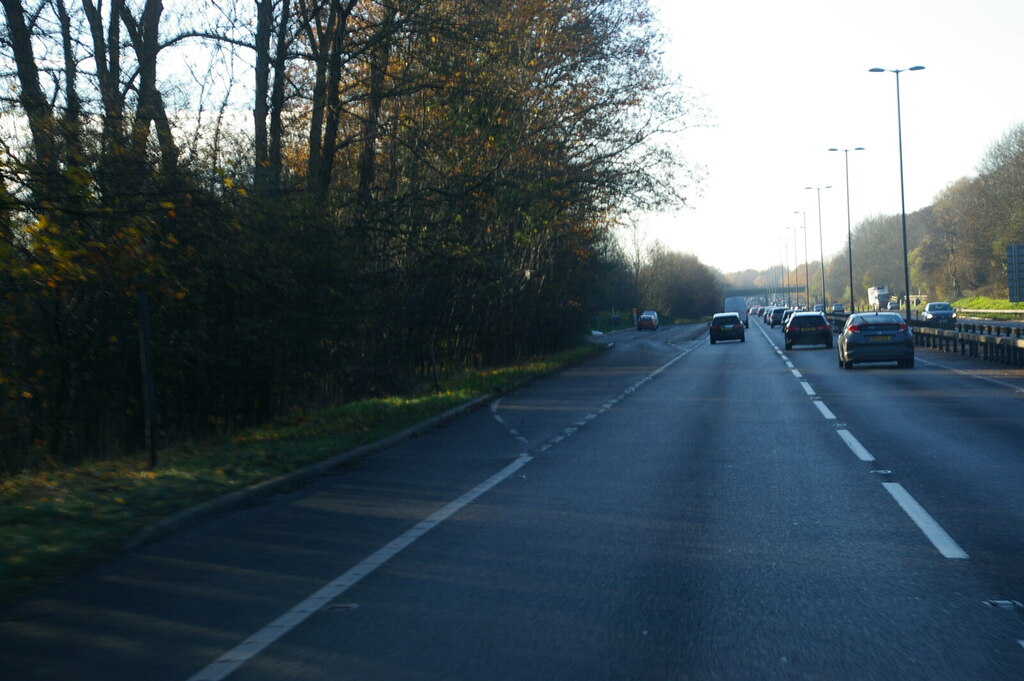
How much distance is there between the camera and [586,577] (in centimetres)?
708

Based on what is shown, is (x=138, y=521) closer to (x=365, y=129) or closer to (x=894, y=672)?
(x=894, y=672)

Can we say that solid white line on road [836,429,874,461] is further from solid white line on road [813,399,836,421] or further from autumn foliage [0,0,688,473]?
autumn foliage [0,0,688,473]

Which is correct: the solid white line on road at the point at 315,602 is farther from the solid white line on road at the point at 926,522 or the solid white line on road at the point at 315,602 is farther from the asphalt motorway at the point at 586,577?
the solid white line on road at the point at 926,522

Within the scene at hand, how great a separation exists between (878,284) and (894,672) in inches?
5670

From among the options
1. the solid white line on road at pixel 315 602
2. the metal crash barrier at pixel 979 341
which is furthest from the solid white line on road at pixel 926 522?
the metal crash barrier at pixel 979 341

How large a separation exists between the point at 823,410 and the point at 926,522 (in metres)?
10.8

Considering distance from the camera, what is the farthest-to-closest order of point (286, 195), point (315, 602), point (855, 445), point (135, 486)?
point (286, 195), point (855, 445), point (135, 486), point (315, 602)

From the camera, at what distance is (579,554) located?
7.82m

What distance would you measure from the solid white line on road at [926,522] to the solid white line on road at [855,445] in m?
2.13

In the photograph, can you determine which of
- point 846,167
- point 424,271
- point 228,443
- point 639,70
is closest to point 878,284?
point 846,167

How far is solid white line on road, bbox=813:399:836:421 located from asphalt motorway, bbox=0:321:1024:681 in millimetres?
3698

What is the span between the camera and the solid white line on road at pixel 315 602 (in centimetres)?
540

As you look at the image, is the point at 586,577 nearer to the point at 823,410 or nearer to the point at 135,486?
the point at 135,486

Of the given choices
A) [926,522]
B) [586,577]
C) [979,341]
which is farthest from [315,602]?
[979,341]
